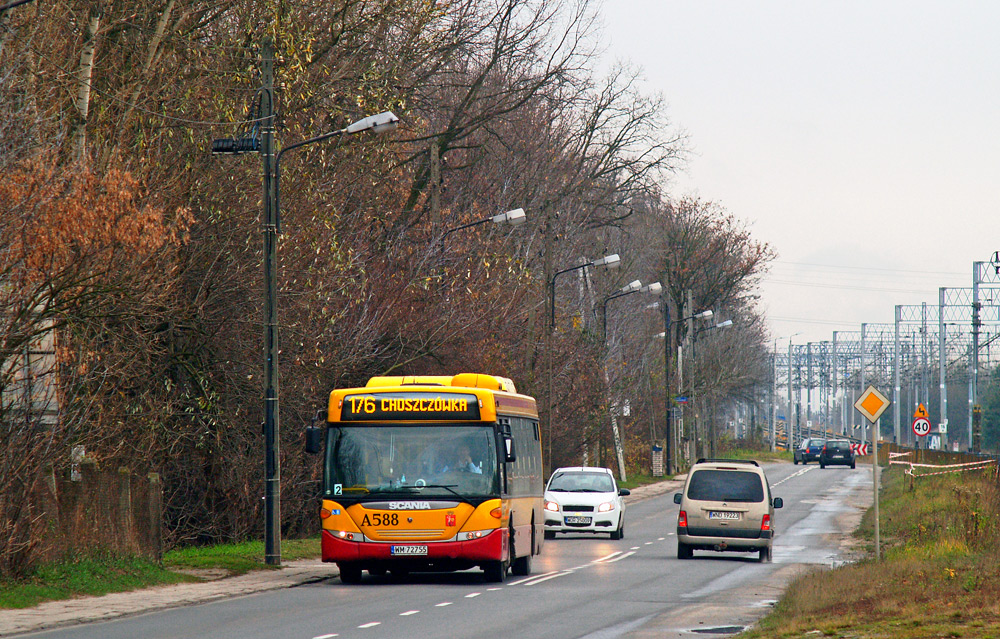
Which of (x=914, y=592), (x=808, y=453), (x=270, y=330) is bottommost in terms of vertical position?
(x=808, y=453)

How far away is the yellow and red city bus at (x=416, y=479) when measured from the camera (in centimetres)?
2098

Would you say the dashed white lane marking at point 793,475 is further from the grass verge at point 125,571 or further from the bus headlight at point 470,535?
the bus headlight at point 470,535

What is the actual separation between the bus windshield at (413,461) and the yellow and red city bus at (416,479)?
0.05ft

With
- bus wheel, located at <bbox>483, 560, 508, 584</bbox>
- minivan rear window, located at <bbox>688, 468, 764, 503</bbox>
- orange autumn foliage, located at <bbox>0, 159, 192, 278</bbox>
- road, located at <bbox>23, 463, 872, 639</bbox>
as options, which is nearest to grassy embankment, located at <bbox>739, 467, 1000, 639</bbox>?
road, located at <bbox>23, 463, 872, 639</bbox>

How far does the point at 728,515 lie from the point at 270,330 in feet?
32.8

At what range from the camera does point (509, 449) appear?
2147 centimetres

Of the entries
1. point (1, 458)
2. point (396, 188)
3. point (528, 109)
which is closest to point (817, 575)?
point (1, 458)

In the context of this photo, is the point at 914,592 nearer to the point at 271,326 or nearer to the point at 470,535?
the point at 470,535

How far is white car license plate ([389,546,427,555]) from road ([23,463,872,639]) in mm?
521

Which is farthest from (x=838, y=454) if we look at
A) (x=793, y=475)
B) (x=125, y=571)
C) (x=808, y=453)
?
(x=125, y=571)

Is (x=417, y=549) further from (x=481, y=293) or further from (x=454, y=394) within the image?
(x=481, y=293)

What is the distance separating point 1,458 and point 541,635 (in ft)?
23.9

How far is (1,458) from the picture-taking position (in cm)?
1773

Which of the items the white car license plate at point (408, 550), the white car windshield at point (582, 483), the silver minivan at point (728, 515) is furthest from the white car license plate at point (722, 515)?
the white car license plate at point (408, 550)
